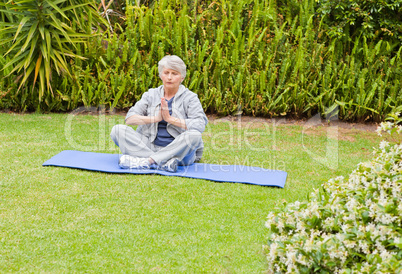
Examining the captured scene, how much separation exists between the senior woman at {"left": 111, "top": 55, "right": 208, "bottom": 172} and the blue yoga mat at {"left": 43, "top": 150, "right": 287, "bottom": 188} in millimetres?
113

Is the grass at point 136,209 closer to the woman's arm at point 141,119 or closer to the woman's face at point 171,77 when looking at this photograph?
the woman's arm at point 141,119

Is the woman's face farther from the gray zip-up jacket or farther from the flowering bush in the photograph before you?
the flowering bush

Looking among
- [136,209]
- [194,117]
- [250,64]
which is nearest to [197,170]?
[194,117]

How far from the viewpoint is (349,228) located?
2094 mm

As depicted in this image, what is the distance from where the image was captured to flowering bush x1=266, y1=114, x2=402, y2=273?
77.8 inches

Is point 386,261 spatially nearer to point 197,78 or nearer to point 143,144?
point 143,144

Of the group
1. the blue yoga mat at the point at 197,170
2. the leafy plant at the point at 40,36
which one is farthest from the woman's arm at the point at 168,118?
the leafy plant at the point at 40,36

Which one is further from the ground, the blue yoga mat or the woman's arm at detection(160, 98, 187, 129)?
the woman's arm at detection(160, 98, 187, 129)

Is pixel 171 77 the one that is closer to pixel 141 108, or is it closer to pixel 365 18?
pixel 141 108

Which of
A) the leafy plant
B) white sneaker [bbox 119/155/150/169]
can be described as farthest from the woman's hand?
the leafy plant

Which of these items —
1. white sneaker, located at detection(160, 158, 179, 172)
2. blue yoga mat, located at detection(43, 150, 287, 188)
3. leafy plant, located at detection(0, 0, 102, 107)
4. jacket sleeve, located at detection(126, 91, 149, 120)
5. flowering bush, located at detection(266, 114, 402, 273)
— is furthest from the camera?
leafy plant, located at detection(0, 0, 102, 107)

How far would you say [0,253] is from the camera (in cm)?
273

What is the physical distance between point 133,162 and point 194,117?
2.37 feet

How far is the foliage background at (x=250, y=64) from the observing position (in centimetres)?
673
